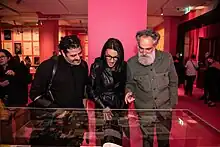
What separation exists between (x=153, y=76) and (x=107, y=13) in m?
1.02

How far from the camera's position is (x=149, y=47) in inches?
78.5

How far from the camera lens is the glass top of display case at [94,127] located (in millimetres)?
1574

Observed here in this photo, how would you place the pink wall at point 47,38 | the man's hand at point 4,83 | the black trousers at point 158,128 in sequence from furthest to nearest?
1. the pink wall at point 47,38
2. the man's hand at point 4,83
3. the black trousers at point 158,128

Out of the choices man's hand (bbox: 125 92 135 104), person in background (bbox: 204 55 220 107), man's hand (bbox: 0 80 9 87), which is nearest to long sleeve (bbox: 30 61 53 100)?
man's hand (bbox: 125 92 135 104)

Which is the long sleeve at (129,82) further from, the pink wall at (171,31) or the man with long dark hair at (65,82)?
the pink wall at (171,31)

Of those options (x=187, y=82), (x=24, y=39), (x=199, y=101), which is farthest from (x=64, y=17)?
(x=199, y=101)

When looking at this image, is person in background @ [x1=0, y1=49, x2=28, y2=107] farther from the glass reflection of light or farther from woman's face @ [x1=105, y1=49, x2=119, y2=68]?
the glass reflection of light

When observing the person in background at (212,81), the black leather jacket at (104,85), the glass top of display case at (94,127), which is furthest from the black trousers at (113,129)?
the person in background at (212,81)

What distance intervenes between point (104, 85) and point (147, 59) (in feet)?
1.47

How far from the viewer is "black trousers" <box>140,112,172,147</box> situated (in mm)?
1683

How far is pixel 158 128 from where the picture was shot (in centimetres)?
183

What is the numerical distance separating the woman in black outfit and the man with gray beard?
0.11m

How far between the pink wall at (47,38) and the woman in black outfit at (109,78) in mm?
8463

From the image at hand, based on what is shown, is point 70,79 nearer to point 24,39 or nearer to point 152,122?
point 152,122
